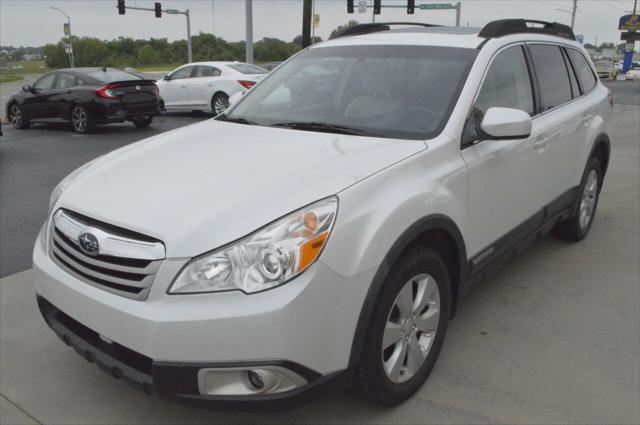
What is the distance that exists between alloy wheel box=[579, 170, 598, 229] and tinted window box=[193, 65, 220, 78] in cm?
1189

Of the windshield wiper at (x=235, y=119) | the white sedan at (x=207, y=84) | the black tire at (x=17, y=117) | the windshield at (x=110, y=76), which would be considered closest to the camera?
the windshield wiper at (x=235, y=119)

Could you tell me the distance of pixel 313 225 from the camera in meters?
2.20

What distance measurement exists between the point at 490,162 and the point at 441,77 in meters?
0.54

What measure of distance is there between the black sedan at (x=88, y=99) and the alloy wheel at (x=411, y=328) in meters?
11.2

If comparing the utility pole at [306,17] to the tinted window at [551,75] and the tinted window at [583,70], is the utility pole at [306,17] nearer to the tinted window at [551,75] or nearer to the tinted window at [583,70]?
the tinted window at [583,70]

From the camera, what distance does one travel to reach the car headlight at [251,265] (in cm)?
212

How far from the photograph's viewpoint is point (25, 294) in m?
4.06

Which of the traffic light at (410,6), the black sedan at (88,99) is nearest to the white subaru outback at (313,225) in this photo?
the black sedan at (88,99)

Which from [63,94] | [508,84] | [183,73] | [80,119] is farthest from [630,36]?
[508,84]

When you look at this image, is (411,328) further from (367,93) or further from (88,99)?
(88,99)

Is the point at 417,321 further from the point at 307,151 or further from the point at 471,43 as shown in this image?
the point at 471,43

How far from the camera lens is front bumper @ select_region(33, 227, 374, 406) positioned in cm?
209

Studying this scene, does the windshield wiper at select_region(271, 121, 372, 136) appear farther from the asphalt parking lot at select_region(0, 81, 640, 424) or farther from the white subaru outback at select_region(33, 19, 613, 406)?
the asphalt parking lot at select_region(0, 81, 640, 424)

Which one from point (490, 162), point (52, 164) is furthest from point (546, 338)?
point (52, 164)
